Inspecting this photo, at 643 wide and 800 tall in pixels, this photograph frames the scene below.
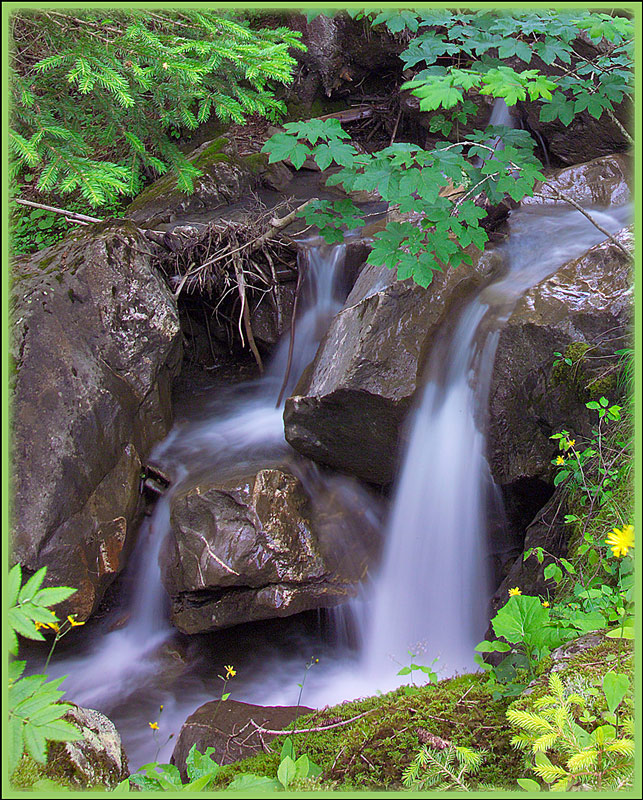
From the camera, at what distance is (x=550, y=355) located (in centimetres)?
Answer: 378

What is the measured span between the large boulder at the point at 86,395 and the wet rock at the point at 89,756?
220 centimetres

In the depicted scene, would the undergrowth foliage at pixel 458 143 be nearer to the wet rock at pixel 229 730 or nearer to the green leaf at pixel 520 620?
the green leaf at pixel 520 620

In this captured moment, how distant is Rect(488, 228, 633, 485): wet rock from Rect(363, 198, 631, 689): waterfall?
0.44ft

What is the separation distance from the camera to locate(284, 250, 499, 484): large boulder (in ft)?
13.0

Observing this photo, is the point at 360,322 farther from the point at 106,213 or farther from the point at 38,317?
the point at 106,213

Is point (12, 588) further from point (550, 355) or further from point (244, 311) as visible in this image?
point (244, 311)

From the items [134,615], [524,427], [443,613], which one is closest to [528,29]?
[524,427]

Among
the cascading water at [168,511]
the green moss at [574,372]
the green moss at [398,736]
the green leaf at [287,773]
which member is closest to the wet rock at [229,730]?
the green moss at [398,736]

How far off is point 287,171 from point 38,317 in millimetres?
5057

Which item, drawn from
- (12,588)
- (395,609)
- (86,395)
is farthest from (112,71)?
(395,609)

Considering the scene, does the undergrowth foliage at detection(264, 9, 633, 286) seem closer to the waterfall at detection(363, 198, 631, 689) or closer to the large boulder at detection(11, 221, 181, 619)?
the waterfall at detection(363, 198, 631, 689)

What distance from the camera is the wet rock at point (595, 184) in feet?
19.1

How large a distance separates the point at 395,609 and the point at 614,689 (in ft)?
9.42

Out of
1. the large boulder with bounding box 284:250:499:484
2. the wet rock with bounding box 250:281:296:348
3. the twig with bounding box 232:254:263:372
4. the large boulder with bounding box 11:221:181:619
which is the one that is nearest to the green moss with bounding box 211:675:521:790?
the large boulder with bounding box 284:250:499:484
